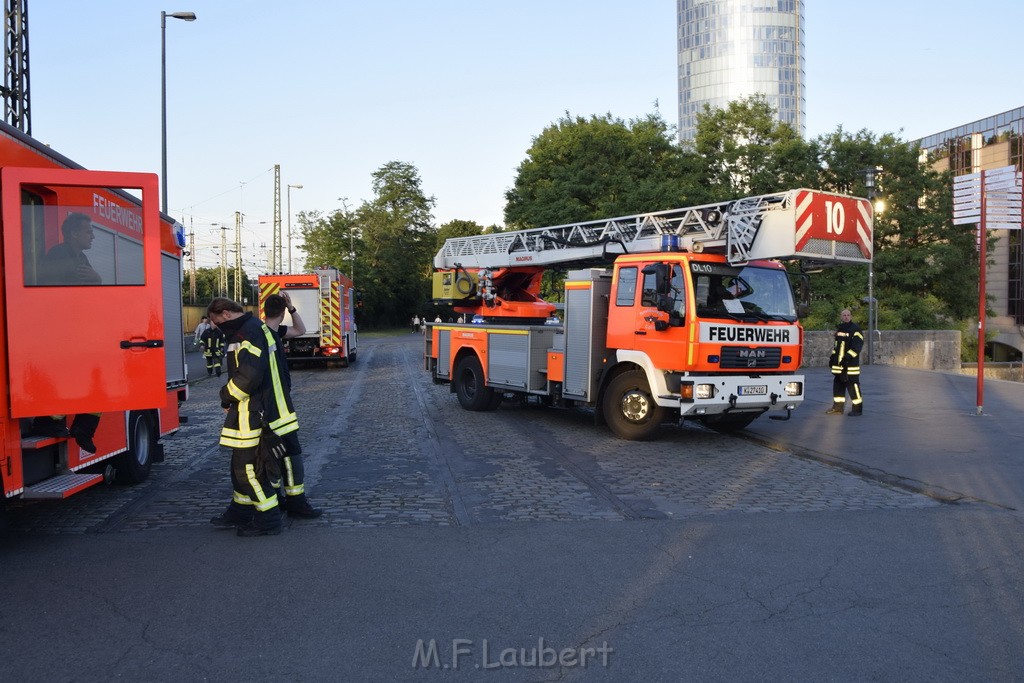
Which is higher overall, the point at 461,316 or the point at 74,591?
the point at 461,316

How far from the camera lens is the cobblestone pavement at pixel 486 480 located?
22.7 feet

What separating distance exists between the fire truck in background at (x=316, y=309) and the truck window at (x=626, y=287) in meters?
15.6

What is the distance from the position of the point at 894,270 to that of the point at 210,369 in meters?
27.4

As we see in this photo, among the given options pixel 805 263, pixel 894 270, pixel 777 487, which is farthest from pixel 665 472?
pixel 894 270

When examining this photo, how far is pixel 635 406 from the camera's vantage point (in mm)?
10836

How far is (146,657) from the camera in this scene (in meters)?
3.97

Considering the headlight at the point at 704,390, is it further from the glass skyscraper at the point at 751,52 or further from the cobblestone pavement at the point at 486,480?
the glass skyscraper at the point at 751,52

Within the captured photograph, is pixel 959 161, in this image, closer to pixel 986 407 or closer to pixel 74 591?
pixel 986 407

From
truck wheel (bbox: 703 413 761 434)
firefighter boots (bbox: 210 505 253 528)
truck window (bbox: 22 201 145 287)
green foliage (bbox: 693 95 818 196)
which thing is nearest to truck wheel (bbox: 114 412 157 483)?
firefighter boots (bbox: 210 505 253 528)

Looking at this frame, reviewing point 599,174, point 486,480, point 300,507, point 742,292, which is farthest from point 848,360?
point 599,174

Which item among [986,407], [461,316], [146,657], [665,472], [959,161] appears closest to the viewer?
[146,657]

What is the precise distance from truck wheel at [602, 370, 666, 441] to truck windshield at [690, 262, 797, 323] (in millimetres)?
1264

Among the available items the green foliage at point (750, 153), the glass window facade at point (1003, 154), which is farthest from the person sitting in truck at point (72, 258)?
the glass window facade at point (1003, 154)

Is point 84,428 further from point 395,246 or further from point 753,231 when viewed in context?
point 395,246
